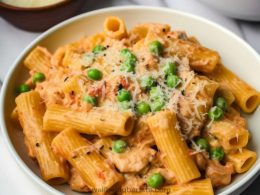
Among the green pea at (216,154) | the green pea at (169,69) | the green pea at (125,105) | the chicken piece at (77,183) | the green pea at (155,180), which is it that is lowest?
the chicken piece at (77,183)

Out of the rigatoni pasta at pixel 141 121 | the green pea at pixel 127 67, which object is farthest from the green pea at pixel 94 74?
the green pea at pixel 127 67

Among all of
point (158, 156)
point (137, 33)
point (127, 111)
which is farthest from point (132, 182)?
point (137, 33)

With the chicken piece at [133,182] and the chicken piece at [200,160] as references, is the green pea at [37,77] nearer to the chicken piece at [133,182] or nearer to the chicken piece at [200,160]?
the chicken piece at [133,182]

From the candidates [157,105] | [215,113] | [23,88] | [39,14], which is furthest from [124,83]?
[39,14]

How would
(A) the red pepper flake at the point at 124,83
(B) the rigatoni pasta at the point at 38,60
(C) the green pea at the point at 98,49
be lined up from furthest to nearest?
(B) the rigatoni pasta at the point at 38,60 → (C) the green pea at the point at 98,49 → (A) the red pepper flake at the point at 124,83

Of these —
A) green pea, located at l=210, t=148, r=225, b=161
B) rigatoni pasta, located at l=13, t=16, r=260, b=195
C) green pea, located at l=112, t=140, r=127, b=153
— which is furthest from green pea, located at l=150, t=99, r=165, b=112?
green pea, located at l=210, t=148, r=225, b=161

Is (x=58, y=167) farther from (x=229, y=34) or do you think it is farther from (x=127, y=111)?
(x=229, y=34)
